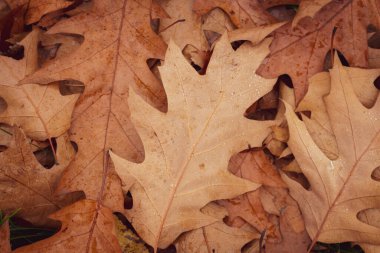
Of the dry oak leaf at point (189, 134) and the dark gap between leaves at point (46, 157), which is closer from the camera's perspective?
the dry oak leaf at point (189, 134)

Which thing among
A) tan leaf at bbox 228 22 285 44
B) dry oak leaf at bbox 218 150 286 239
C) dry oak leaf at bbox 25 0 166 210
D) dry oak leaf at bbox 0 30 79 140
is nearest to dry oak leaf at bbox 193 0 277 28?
tan leaf at bbox 228 22 285 44

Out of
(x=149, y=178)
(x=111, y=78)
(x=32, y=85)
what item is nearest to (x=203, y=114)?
(x=149, y=178)

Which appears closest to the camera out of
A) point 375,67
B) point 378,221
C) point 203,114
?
point 203,114

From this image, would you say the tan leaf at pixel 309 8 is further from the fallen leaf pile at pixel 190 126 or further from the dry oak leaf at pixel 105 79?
the dry oak leaf at pixel 105 79

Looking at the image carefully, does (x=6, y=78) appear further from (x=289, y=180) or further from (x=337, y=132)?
(x=337, y=132)

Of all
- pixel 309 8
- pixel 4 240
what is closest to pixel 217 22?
pixel 309 8

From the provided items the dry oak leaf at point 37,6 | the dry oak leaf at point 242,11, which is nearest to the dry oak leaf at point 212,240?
the dry oak leaf at point 242,11
